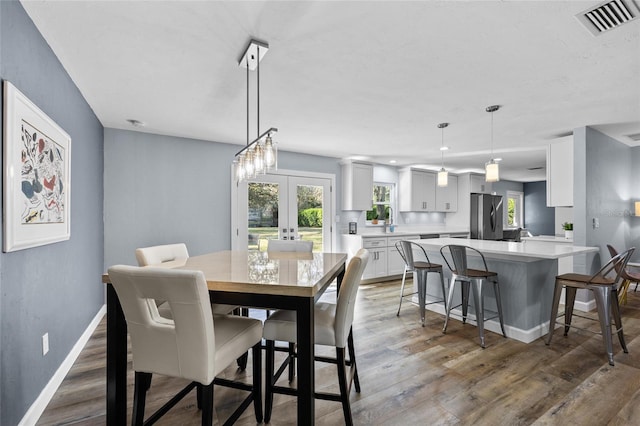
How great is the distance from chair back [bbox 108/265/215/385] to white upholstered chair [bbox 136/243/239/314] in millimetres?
604

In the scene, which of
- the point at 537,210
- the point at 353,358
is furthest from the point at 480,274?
the point at 537,210

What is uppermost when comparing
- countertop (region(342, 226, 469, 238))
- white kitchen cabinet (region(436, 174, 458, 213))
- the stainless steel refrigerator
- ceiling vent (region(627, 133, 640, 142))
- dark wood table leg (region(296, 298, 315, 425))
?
ceiling vent (region(627, 133, 640, 142))

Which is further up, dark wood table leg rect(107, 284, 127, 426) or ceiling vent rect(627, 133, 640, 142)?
ceiling vent rect(627, 133, 640, 142)

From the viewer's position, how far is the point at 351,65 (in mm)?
2277

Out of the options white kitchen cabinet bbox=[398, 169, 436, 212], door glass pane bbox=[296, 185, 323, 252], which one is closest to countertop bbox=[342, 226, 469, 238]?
white kitchen cabinet bbox=[398, 169, 436, 212]

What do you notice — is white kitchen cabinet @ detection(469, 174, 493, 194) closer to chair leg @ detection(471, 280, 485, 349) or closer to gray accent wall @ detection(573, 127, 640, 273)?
gray accent wall @ detection(573, 127, 640, 273)

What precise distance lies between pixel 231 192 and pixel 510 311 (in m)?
3.74

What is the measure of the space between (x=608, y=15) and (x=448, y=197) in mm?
5586

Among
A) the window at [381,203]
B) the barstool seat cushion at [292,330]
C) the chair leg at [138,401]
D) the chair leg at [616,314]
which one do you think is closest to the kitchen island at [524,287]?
the chair leg at [616,314]

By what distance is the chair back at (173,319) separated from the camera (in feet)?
4.00

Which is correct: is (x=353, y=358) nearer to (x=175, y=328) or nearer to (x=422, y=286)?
(x=175, y=328)

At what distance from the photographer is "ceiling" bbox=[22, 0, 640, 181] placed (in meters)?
1.71

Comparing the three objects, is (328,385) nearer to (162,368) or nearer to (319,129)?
(162,368)

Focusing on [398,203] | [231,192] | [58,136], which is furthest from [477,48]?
[398,203]
